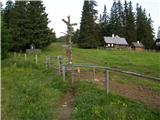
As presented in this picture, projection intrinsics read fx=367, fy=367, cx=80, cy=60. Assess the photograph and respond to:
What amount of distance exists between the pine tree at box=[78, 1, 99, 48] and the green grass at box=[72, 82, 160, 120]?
6395cm

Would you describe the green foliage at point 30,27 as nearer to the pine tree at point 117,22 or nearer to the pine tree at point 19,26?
the pine tree at point 19,26

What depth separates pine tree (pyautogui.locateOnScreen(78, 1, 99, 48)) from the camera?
7656 centimetres

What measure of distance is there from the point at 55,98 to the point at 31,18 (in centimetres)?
5029

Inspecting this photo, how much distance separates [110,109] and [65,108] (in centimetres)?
209

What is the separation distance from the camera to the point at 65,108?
12031mm


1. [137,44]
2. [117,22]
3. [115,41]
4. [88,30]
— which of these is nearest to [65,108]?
[88,30]

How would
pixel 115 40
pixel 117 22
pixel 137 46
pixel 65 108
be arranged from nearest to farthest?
pixel 65 108
pixel 137 46
pixel 115 40
pixel 117 22

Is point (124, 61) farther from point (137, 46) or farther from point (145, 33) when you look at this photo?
point (145, 33)

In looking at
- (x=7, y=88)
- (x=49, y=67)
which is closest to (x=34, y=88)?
(x=7, y=88)

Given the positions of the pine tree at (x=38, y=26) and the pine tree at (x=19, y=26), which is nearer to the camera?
the pine tree at (x=19, y=26)

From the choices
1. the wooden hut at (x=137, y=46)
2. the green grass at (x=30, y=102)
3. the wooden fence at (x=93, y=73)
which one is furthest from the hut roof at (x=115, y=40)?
the green grass at (x=30, y=102)

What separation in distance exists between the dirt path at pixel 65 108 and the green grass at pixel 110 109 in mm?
255

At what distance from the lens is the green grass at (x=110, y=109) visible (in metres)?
9.73

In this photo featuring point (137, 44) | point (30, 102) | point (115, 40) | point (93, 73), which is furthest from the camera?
point (137, 44)
